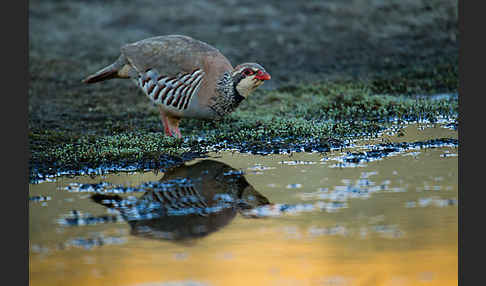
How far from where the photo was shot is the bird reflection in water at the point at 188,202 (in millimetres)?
6270

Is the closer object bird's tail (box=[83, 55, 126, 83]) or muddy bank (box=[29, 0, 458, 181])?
muddy bank (box=[29, 0, 458, 181])

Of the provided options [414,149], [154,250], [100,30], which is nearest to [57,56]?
[100,30]

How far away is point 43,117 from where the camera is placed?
10695 mm

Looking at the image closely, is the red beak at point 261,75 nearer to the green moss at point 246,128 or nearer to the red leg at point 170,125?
the green moss at point 246,128

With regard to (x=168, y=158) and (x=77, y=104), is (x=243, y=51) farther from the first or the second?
(x=168, y=158)

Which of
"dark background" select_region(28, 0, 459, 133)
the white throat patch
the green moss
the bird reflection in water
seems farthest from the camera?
"dark background" select_region(28, 0, 459, 133)

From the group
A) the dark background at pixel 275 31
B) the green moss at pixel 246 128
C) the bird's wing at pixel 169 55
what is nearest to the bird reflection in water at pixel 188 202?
the green moss at pixel 246 128

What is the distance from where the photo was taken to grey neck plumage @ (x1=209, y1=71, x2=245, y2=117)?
9047mm

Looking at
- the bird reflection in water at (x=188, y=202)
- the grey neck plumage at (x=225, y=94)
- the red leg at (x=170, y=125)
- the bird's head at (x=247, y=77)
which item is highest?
the bird's head at (x=247, y=77)

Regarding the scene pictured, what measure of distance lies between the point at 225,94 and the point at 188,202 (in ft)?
7.93

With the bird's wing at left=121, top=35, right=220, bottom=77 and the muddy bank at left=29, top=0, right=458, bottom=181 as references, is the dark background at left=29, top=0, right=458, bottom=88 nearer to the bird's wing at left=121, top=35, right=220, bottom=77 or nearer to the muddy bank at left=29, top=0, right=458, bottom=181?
the muddy bank at left=29, top=0, right=458, bottom=181

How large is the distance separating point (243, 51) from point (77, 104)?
3989 mm

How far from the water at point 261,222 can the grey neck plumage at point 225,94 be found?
2.70 ft

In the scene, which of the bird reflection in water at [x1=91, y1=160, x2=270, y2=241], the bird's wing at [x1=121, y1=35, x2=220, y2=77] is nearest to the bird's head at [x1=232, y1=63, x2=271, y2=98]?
the bird's wing at [x1=121, y1=35, x2=220, y2=77]
